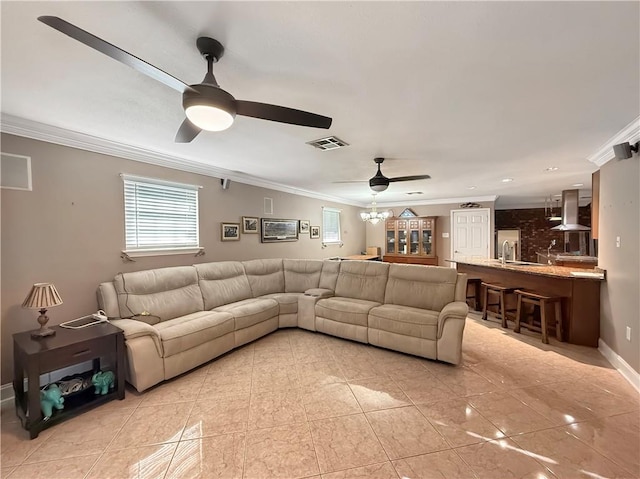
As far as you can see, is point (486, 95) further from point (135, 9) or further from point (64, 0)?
point (64, 0)

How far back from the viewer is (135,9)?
1255mm

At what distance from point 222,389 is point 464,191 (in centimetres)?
621

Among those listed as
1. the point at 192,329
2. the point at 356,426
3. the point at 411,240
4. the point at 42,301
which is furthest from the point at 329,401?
the point at 411,240

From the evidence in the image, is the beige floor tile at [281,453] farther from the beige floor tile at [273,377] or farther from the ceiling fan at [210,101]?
the ceiling fan at [210,101]

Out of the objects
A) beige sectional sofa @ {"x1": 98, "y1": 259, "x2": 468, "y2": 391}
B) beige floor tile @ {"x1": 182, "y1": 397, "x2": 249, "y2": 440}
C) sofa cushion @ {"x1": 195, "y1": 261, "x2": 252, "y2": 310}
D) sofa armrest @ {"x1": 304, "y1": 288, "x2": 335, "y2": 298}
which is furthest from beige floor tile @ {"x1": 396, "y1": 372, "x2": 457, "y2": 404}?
sofa cushion @ {"x1": 195, "y1": 261, "x2": 252, "y2": 310}

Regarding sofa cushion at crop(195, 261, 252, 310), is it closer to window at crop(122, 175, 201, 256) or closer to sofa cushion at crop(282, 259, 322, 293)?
window at crop(122, 175, 201, 256)

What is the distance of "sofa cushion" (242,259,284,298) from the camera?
174 inches

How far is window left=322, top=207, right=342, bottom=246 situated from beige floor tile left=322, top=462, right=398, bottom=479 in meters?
5.46

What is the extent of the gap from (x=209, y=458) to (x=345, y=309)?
2.27 m

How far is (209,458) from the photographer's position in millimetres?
1776

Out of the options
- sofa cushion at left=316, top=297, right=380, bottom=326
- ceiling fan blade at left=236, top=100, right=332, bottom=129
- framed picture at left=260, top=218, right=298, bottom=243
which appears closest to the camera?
ceiling fan blade at left=236, top=100, right=332, bottom=129

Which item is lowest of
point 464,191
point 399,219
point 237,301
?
point 237,301

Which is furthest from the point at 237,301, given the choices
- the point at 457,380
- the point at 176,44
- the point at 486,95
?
the point at 486,95

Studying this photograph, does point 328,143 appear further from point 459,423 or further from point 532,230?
point 532,230
